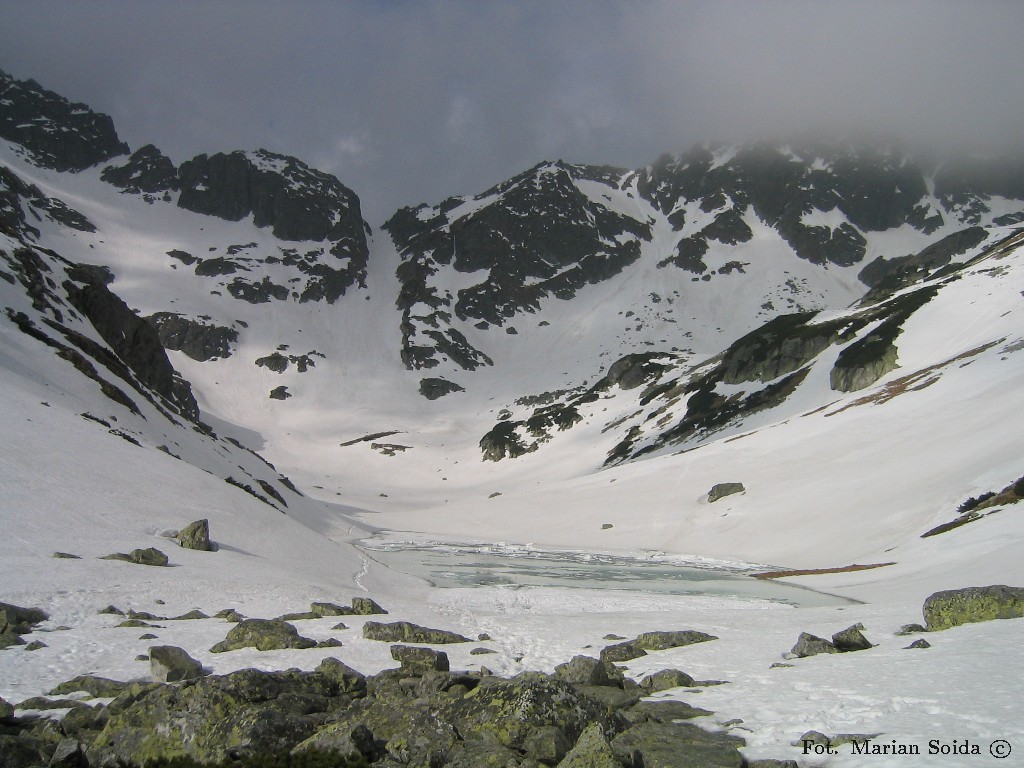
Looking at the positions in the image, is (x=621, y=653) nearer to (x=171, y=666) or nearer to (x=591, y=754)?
(x=591, y=754)

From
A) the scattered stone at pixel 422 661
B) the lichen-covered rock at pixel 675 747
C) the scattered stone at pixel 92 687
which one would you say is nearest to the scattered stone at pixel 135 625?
the scattered stone at pixel 92 687

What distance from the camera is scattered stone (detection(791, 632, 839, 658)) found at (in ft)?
45.2

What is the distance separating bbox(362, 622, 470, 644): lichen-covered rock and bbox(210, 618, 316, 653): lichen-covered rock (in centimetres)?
167

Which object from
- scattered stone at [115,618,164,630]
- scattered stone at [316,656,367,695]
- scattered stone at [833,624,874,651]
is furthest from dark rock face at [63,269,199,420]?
scattered stone at [833,624,874,651]

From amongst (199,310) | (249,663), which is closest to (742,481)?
(249,663)

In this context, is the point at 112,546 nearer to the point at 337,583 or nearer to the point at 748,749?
the point at 337,583

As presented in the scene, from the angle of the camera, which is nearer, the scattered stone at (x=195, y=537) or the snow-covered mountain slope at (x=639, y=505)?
the snow-covered mountain slope at (x=639, y=505)

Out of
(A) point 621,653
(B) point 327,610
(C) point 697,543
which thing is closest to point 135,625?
(B) point 327,610

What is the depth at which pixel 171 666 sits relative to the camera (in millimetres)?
11844

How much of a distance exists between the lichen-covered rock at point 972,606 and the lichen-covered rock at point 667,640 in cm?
514

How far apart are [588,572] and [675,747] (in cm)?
3461

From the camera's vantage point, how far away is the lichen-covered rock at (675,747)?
26.0 ft

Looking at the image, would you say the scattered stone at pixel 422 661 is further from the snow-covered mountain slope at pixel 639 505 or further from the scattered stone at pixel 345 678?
the scattered stone at pixel 345 678

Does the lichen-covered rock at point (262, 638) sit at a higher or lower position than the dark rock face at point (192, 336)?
lower
